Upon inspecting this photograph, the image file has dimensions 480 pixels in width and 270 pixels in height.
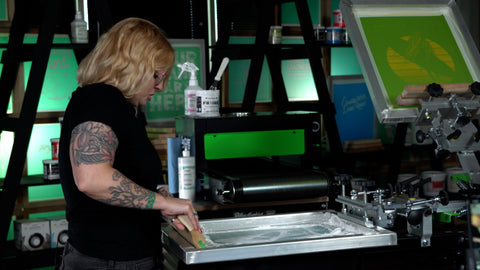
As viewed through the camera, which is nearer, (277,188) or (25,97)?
(277,188)

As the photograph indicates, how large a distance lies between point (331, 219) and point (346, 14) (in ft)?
2.31

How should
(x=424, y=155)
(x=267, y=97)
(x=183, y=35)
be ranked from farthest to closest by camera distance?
1. (x=424, y=155)
2. (x=267, y=97)
3. (x=183, y=35)

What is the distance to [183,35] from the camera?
3.45m

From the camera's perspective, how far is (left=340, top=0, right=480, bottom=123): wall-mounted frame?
2129 mm

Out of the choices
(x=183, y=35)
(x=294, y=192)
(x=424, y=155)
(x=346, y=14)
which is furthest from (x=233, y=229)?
(x=424, y=155)

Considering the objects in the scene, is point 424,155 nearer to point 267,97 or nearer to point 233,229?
point 267,97

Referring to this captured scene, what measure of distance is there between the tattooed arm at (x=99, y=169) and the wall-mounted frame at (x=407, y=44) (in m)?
0.88

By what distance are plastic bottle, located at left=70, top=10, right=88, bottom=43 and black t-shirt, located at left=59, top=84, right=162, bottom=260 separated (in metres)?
1.36

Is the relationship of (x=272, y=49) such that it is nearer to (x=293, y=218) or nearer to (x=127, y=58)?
(x=293, y=218)

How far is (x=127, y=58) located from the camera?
5.59 ft

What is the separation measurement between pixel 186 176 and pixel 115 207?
3.13 feet

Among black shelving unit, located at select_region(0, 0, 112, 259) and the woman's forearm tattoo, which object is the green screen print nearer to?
the woman's forearm tattoo

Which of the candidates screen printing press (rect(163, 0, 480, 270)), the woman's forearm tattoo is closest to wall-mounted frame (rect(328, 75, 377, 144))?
screen printing press (rect(163, 0, 480, 270))

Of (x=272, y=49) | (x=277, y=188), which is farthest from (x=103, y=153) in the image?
(x=272, y=49)
